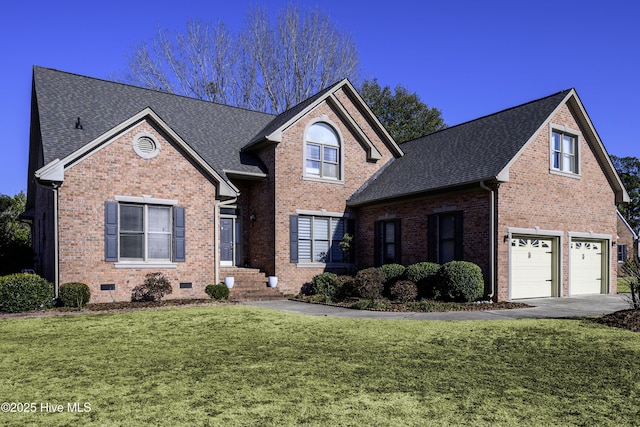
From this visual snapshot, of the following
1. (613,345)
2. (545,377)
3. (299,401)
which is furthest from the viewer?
(613,345)

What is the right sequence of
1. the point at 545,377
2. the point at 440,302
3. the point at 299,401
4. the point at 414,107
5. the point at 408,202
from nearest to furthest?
1. the point at 299,401
2. the point at 545,377
3. the point at 440,302
4. the point at 408,202
5. the point at 414,107

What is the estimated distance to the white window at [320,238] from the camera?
20000 mm

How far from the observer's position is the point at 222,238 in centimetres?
1966

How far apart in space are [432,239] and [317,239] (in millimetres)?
4854

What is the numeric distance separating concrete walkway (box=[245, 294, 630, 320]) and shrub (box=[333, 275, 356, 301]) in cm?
187

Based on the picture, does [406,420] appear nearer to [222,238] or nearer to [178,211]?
[178,211]

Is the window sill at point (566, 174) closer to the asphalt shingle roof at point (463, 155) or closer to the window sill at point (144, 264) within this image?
the asphalt shingle roof at point (463, 155)

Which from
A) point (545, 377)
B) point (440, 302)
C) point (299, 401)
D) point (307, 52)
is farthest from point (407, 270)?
point (307, 52)

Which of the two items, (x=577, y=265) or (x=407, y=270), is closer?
(x=407, y=270)

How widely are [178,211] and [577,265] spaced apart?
49.7ft

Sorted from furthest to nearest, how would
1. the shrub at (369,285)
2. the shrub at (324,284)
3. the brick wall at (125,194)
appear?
the shrub at (324,284)
the shrub at (369,285)
the brick wall at (125,194)

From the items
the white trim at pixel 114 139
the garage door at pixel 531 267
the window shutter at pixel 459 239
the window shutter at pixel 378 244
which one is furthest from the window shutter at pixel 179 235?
the garage door at pixel 531 267

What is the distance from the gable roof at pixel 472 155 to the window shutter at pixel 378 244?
47.5 inches

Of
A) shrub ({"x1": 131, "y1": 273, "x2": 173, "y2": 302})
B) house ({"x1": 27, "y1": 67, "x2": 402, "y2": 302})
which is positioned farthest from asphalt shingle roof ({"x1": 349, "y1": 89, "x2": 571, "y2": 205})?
shrub ({"x1": 131, "y1": 273, "x2": 173, "y2": 302})
